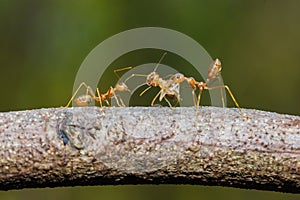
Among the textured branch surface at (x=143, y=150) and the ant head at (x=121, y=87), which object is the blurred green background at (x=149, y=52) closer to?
the ant head at (x=121, y=87)

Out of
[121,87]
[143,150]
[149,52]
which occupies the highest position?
[149,52]

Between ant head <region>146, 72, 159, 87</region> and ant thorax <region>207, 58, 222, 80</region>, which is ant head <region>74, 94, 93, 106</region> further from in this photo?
ant thorax <region>207, 58, 222, 80</region>

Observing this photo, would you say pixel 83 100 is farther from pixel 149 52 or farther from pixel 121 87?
pixel 149 52

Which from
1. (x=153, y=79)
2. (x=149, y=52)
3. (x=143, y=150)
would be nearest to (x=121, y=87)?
(x=153, y=79)

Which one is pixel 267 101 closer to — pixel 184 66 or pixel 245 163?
pixel 184 66

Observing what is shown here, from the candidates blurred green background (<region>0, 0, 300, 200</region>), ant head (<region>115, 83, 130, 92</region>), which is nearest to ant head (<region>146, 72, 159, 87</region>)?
ant head (<region>115, 83, 130, 92</region>)

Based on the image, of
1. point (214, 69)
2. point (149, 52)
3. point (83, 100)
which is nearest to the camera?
point (214, 69)
